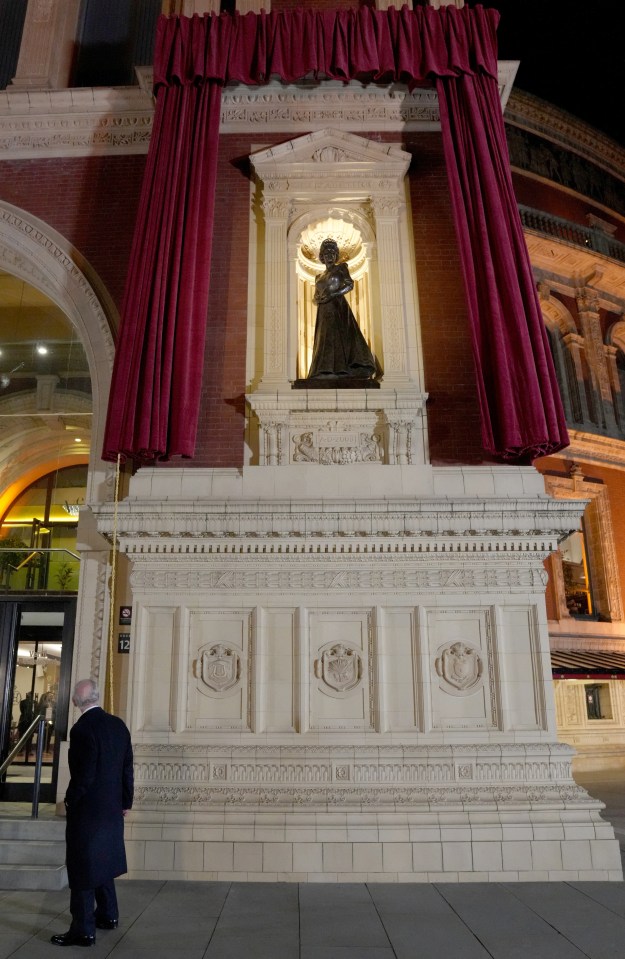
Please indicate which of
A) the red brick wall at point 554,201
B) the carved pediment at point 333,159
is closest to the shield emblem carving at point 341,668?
the carved pediment at point 333,159

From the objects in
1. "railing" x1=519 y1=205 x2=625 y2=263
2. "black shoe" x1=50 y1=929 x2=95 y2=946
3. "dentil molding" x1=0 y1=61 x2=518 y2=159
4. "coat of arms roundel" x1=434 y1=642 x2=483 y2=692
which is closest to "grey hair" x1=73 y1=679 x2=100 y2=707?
"black shoe" x1=50 y1=929 x2=95 y2=946

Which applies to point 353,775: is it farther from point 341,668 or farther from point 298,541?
point 298,541

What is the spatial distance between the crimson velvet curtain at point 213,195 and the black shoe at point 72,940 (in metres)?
4.88

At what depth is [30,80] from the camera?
1155cm

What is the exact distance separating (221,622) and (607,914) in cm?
459

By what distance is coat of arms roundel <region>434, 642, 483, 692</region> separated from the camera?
7855 mm

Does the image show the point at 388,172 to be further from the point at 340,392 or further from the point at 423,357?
the point at 340,392

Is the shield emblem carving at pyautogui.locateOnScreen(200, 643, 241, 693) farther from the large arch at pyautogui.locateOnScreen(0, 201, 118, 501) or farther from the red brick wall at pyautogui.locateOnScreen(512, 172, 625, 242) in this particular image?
the red brick wall at pyautogui.locateOnScreen(512, 172, 625, 242)

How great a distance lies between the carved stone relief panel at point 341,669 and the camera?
780 centimetres

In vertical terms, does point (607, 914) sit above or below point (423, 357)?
below

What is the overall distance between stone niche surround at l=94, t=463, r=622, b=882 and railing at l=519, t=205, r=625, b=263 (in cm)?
1316

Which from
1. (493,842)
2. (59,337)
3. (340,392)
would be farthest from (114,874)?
(59,337)

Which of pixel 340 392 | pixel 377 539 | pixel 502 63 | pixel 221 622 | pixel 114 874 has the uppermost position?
pixel 502 63

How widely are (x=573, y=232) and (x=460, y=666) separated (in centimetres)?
1612
